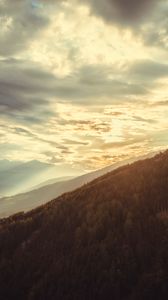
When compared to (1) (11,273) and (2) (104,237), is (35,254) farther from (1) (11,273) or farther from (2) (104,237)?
(2) (104,237)

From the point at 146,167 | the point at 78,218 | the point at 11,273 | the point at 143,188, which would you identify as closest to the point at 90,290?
the point at 11,273

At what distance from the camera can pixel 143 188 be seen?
3231cm

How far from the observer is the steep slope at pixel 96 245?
22000mm

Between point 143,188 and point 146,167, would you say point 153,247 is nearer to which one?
point 143,188

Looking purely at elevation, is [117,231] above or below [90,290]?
above

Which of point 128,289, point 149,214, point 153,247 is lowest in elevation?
point 128,289

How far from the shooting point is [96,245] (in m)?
25.8

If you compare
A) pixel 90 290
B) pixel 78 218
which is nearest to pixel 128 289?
pixel 90 290

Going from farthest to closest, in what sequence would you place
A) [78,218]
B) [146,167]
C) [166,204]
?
[146,167] → [78,218] → [166,204]

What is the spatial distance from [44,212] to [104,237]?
9.26m

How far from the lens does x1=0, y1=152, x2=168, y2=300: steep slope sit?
22000 mm

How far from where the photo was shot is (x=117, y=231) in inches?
1055

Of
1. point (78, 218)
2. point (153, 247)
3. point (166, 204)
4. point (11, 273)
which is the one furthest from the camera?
point (78, 218)

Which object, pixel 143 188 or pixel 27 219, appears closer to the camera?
pixel 143 188
